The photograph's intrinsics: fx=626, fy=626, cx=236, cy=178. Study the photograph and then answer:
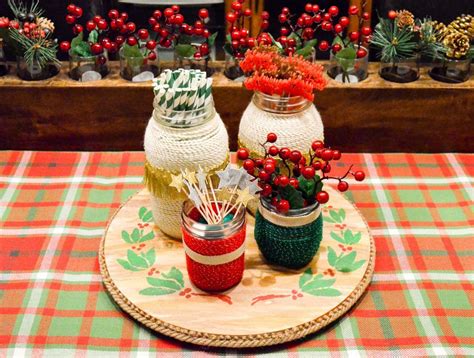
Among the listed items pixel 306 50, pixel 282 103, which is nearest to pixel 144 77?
pixel 306 50

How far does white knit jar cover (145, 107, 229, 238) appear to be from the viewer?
0.94 metres

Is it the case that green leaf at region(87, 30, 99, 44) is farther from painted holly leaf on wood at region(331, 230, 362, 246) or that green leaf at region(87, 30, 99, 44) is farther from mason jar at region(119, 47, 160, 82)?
painted holly leaf on wood at region(331, 230, 362, 246)

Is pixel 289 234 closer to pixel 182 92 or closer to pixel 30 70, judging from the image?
pixel 182 92

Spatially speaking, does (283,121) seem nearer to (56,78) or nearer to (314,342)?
(314,342)

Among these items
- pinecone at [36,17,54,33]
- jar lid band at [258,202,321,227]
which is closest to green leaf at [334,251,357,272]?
jar lid band at [258,202,321,227]

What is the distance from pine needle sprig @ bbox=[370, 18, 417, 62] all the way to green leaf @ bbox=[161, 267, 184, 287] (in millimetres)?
627

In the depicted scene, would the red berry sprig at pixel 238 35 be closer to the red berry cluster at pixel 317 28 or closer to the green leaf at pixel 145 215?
the red berry cluster at pixel 317 28

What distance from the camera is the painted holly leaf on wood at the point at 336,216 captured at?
109 cm

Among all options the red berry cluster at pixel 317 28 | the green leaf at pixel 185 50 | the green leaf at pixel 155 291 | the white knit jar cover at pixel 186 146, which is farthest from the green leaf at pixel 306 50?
the green leaf at pixel 155 291

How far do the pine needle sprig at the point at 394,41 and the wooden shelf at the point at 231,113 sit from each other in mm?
62

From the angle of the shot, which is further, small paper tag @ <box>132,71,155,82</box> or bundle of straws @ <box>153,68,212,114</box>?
small paper tag @ <box>132,71,155,82</box>

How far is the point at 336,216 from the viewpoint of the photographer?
110 cm

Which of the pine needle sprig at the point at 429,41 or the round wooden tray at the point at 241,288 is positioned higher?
the pine needle sprig at the point at 429,41

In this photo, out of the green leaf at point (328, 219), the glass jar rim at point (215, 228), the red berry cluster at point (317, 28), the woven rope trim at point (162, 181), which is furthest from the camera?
the red berry cluster at point (317, 28)
